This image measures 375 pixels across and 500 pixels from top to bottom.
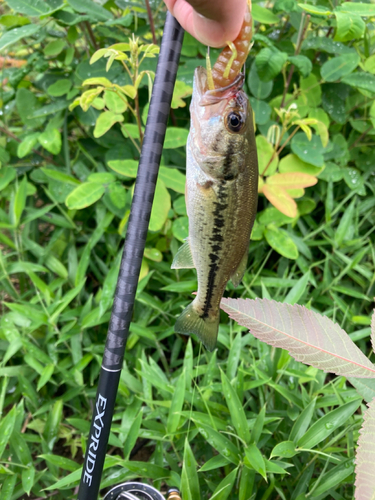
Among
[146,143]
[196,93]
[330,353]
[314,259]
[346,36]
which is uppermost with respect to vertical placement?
[346,36]

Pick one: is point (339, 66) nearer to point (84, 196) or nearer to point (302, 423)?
point (84, 196)

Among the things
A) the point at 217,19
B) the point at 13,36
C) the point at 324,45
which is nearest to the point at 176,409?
the point at 217,19

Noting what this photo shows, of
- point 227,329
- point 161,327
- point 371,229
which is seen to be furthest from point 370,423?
point 371,229

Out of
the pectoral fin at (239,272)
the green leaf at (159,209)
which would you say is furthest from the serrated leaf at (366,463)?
the green leaf at (159,209)

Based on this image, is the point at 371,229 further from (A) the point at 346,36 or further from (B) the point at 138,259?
(B) the point at 138,259

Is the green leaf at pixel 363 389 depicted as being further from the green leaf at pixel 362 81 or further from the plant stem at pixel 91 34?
the plant stem at pixel 91 34

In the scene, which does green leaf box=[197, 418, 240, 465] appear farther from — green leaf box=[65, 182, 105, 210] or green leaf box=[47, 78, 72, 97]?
green leaf box=[47, 78, 72, 97]

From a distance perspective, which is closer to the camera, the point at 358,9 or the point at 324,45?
the point at 358,9
